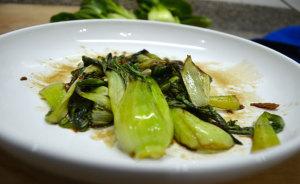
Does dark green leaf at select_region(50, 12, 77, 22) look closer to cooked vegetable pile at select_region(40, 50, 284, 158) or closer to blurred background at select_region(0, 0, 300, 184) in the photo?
blurred background at select_region(0, 0, 300, 184)

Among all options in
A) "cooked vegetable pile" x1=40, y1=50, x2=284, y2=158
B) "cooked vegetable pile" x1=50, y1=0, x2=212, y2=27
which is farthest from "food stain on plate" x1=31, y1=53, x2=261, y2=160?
"cooked vegetable pile" x1=50, y1=0, x2=212, y2=27

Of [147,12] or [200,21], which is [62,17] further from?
[200,21]

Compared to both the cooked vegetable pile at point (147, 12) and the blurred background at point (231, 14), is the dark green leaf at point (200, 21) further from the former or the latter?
the blurred background at point (231, 14)

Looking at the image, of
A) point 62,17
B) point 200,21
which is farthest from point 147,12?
point 62,17

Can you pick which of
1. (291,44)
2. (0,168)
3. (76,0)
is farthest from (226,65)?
(76,0)

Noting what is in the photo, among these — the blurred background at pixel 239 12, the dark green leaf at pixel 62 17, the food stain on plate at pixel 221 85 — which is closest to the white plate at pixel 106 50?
the food stain on plate at pixel 221 85

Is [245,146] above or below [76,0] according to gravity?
above

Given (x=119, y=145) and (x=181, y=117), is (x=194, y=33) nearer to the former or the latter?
(x=181, y=117)
